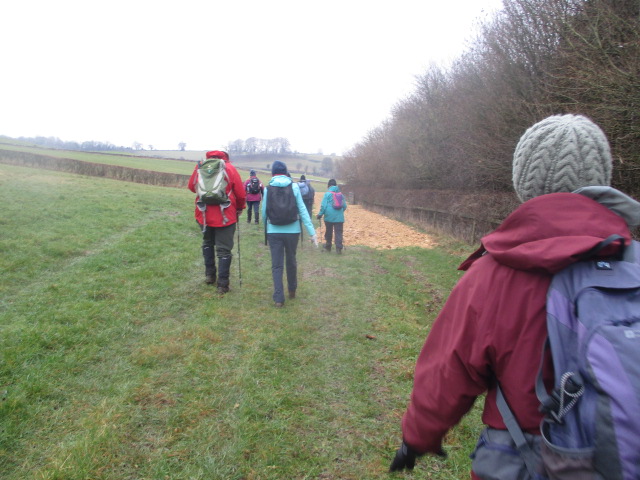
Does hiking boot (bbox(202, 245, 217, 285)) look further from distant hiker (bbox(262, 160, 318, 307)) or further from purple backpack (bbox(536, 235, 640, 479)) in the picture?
purple backpack (bbox(536, 235, 640, 479))

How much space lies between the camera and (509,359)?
126 cm

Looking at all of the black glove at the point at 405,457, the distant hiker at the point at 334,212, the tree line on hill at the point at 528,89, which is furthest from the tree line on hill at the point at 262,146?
the black glove at the point at 405,457

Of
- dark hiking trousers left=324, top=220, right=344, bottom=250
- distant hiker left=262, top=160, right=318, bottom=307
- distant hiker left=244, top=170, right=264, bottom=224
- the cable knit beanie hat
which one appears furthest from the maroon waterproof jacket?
distant hiker left=244, top=170, right=264, bottom=224

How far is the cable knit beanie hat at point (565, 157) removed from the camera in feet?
4.43

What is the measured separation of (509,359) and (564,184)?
0.64m

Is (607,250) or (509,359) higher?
(607,250)

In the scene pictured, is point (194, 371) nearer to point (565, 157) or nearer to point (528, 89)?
point (565, 157)

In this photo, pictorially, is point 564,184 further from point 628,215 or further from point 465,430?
point 465,430

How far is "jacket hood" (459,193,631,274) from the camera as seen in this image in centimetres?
113

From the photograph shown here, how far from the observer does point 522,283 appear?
124cm

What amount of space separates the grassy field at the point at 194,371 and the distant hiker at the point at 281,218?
615 mm

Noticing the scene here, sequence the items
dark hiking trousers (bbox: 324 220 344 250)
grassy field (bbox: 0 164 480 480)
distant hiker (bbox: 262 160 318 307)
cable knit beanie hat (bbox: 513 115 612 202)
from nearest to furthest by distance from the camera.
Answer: cable knit beanie hat (bbox: 513 115 612 202), grassy field (bbox: 0 164 480 480), distant hiker (bbox: 262 160 318 307), dark hiking trousers (bbox: 324 220 344 250)

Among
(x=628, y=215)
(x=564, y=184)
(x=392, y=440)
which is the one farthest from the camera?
(x=392, y=440)

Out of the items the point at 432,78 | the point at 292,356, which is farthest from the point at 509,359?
the point at 432,78
